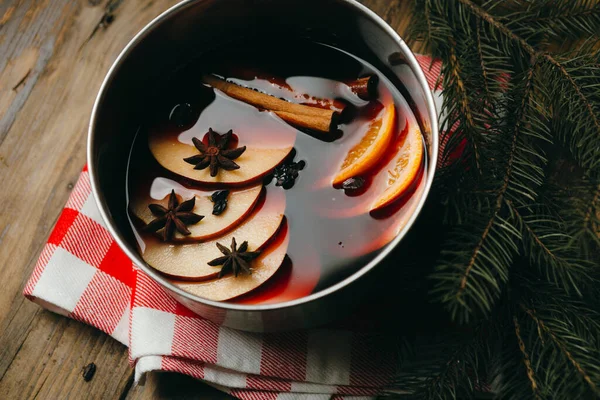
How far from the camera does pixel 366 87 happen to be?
1.33m

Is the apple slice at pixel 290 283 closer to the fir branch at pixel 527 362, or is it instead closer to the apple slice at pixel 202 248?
the apple slice at pixel 202 248

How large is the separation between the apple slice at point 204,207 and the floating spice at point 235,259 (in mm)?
45

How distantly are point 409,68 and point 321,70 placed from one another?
0.25m

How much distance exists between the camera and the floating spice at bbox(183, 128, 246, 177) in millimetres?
1262

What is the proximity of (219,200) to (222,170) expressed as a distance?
61 mm

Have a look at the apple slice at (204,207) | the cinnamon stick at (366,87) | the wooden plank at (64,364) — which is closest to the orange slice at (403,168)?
the cinnamon stick at (366,87)

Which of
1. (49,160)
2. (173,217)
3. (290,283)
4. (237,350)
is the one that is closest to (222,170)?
(173,217)

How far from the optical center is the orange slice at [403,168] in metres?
1.22

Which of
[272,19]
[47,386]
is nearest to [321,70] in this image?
[272,19]

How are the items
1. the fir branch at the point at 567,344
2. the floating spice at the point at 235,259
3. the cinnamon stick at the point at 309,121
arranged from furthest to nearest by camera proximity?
the cinnamon stick at the point at 309,121
the floating spice at the point at 235,259
the fir branch at the point at 567,344

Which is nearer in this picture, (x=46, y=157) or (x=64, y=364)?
(x=64, y=364)

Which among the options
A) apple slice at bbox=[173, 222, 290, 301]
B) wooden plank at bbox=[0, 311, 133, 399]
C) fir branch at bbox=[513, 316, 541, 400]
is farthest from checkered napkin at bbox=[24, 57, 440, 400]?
fir branch at bbox=[513, 316, 541, 400]

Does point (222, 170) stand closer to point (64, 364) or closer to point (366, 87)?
point (366, 87)

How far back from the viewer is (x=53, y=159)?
151 centimetres
